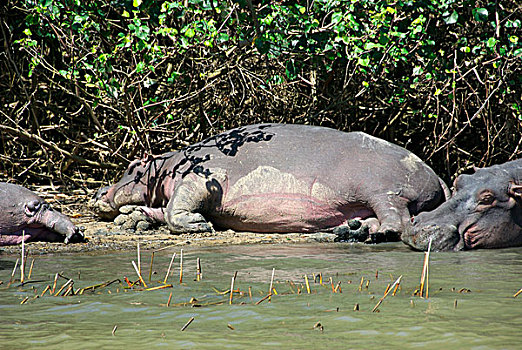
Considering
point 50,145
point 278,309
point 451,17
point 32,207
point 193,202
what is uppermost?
point 451,17

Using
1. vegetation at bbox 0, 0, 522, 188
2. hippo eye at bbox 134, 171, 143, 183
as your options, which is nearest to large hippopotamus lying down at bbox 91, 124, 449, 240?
hippo eye at bbox 134, 171, 143, 183

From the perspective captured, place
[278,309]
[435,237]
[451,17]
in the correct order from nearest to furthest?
[278,309], [435,237], [451,17]

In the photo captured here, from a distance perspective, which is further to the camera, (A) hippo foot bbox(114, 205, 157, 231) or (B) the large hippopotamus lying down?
(A) hippo foot bbox(114, 205, 157, 231)

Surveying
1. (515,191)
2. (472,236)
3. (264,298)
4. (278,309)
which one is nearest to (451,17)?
(515,191)

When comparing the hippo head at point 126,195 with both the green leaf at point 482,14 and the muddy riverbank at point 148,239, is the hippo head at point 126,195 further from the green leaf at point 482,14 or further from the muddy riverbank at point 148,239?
the green leaf at point 482,14

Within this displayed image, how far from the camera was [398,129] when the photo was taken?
8.83 metres

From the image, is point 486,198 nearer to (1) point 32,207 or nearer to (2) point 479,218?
(2) point 479,218

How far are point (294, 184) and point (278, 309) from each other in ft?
11.7

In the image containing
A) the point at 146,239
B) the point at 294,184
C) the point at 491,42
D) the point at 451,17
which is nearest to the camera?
the point at 146,239

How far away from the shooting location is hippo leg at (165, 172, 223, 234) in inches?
240

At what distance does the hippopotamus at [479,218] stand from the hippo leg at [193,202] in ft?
6.85

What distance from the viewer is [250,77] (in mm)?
8086

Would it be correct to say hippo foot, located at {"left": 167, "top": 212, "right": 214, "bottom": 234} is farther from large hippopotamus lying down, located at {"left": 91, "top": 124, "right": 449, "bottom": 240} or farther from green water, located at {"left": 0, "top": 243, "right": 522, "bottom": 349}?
green water, located at {"left": 0, "top": 243, "right": 522, "bottom": 349}

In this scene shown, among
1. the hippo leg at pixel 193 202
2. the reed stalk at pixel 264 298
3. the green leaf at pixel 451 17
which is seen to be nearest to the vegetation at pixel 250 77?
the green leaf at pixel 451 17
